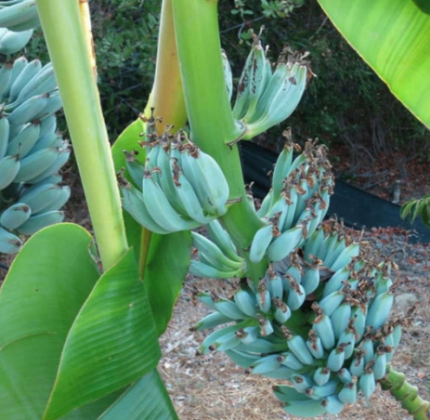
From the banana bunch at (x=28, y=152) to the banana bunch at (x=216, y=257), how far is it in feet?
2.54

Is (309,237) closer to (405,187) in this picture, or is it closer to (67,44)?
(67,44)

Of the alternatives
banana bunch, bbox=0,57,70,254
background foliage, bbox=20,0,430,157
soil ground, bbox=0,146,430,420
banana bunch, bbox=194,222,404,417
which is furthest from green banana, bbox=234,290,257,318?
background foliage, bbox=20,0,430,157

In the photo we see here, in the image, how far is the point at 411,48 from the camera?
486 millimetres

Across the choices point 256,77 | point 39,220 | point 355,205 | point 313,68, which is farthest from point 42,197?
point 313,68

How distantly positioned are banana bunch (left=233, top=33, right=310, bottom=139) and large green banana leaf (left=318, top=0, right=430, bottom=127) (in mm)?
55

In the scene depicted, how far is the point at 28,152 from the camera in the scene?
4.43ft

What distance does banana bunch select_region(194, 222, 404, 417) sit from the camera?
55 centimetres

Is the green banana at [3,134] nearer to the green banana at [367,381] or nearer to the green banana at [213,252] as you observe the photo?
the green banana at [213,252]

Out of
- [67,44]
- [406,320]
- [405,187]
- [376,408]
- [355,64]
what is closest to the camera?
[67,44]

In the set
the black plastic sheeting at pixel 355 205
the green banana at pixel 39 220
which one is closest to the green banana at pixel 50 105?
the green banana at pixel 39 220

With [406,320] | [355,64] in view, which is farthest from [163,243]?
[355,64]

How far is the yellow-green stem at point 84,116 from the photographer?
0.43m

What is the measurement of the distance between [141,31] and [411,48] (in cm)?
238

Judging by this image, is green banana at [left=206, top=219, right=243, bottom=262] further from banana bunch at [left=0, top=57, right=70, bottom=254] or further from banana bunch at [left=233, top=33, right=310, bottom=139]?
banana bunch at [left=0, top=57, right=70, bottom=254]
